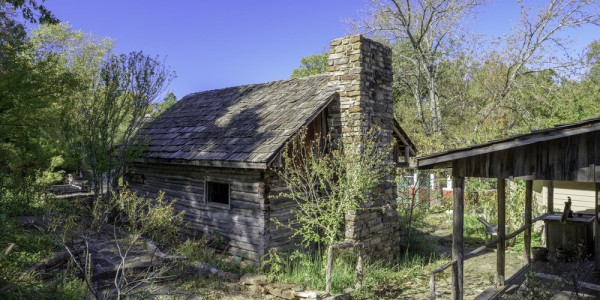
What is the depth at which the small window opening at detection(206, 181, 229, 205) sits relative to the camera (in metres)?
10.7

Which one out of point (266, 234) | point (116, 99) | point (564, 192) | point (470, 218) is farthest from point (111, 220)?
point (564, 192)

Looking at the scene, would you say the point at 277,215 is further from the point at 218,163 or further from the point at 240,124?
the point at 240,124

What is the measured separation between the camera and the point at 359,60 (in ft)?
33.2

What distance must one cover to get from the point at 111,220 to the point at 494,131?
15317 millimetres

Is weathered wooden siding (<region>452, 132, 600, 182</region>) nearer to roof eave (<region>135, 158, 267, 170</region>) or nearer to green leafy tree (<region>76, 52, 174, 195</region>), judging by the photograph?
roof eave (<region>135, 158, 267, 170</region>)

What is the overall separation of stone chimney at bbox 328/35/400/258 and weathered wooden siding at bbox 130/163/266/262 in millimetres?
2350

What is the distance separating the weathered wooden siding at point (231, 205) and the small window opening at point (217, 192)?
0.18m

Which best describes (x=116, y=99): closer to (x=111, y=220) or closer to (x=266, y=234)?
(x=111, y=220)

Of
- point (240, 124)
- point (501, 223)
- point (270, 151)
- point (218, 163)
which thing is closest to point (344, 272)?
point (270, 151)

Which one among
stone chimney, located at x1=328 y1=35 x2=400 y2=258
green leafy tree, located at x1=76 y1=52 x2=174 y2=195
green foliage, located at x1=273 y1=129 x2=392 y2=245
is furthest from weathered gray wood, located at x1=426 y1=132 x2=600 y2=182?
green leafy tree, located at x1=76 y1=52 x2=174 y2=195

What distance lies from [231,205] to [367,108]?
4381mm

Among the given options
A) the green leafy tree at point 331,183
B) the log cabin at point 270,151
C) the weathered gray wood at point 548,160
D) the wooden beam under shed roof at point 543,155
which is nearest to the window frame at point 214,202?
the log cabin at point 270,151

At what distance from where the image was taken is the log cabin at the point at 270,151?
9560 mm

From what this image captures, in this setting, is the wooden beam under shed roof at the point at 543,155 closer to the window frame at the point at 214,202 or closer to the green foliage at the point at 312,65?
the window frame at the point at 214,202
